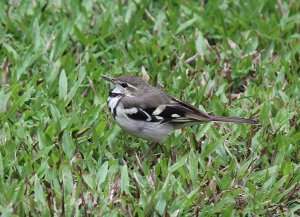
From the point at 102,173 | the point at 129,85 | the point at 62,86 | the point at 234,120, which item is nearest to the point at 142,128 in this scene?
the point at 129,85

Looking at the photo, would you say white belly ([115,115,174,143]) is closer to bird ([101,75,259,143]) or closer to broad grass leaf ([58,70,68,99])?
bird ([101,75,259,143])

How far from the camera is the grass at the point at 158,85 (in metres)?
6.77

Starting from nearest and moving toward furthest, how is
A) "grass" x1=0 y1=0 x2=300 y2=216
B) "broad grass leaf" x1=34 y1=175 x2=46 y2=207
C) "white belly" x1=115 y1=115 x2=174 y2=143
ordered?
1. "broad grass leaf" x1=34 y1=175 x2=46 y2=207
2. "grass" x1=0 y1=0 x2=300 y2=216
3. "white belly" x1=115 y1=115 x2=174 y2=143

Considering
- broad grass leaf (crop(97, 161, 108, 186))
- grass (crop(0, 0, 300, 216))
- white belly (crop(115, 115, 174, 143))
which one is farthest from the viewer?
white belly (crop(115, 115, 174, 143))

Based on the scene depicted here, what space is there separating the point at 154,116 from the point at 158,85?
1.28m

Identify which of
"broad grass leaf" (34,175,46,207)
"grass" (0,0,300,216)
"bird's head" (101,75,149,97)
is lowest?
"grass" (0,0,300,216)

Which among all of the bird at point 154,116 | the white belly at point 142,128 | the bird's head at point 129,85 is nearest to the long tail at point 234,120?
the bird at point 154,116

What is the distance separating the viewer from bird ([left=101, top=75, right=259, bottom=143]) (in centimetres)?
753

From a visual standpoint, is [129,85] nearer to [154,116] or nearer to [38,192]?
[154,116]

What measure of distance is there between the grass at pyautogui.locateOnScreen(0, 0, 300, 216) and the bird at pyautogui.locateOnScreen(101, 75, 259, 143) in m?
0.20

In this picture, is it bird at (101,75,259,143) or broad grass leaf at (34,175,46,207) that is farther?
bird at (101,75,259,143)

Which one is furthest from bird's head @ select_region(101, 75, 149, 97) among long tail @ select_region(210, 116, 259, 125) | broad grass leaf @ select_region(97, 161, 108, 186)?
broad grass leaf @ select_region(97, 161, 108, 186)

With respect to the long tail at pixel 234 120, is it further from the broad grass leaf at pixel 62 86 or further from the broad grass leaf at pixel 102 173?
the broad grass leaf at pixel 62 86

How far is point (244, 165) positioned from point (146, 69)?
2296 millimetres
